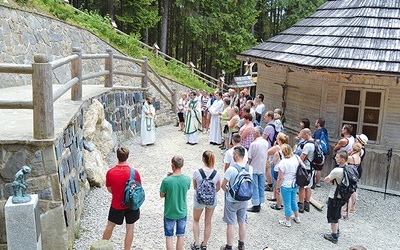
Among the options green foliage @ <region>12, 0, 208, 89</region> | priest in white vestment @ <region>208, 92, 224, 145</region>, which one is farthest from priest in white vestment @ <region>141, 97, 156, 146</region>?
green foliage @ <region>12, 0, 208, 89</region>

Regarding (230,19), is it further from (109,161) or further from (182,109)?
(109,161)

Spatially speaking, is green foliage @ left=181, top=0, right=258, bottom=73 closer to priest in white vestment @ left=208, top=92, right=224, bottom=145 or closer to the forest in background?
the forest in background

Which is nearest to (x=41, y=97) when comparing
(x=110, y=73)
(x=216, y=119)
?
(x=110, y=73)

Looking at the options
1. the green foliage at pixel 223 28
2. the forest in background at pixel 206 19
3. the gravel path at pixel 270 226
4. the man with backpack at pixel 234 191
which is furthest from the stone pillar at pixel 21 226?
the green foliage at pixel 223 28

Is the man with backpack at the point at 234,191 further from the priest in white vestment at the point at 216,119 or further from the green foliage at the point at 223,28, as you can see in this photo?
the green foliage at the point at 223,28

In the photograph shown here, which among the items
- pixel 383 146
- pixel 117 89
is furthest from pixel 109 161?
pixel 383 146

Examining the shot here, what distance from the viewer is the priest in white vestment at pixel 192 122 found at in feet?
42.4

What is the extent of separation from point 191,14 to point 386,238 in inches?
862

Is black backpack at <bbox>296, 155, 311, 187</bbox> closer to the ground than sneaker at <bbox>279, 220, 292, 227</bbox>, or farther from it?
farther from it

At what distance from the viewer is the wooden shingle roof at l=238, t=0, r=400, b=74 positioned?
9.55 m

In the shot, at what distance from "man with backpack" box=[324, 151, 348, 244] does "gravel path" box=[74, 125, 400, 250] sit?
19cm

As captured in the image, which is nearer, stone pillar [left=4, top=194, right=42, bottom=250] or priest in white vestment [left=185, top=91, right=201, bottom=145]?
stone pillar [left=4, top=194, right=42, bottom=250]

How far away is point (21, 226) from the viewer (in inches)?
176

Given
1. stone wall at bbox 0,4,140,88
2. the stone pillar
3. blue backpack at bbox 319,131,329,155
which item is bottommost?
the stone pillar
